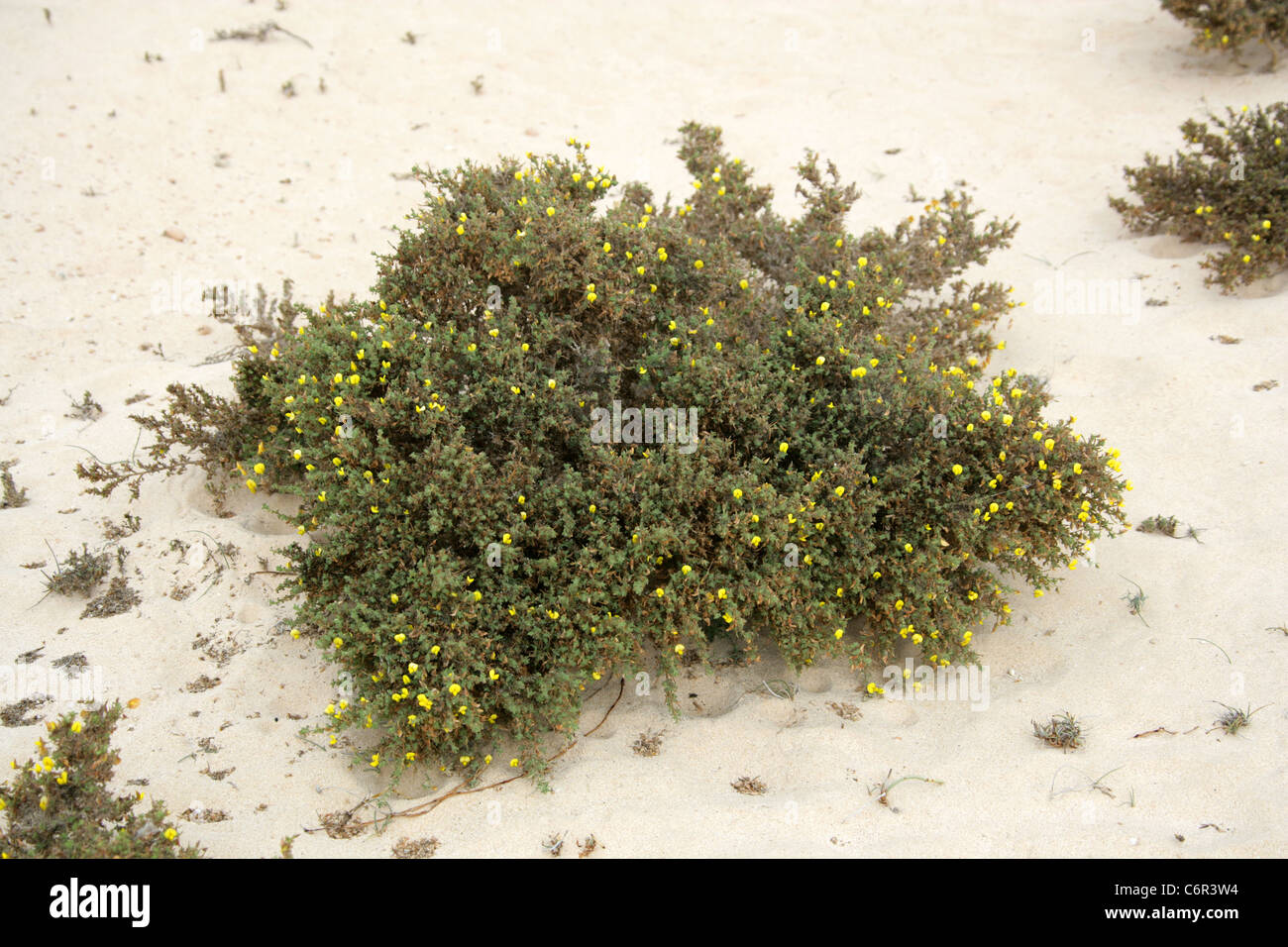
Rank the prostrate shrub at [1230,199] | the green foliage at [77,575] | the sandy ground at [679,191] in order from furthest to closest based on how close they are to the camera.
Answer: the prostrate shrub at [1230,199], the green foliage at [77,575], the sandy ground at [679,191]

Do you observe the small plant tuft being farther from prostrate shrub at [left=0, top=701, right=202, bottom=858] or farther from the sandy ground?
prostrate shrub at [left=0, top=701, right=202, bottom=858]

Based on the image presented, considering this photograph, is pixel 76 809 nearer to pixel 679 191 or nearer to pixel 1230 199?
pixel 679 191

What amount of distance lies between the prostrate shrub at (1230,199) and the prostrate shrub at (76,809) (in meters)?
6.63

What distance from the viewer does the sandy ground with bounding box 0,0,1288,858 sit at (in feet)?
10.8

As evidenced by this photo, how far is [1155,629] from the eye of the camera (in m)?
3.94

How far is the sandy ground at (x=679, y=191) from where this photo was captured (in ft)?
10.8

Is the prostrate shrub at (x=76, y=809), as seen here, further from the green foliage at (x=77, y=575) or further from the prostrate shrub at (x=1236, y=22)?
the prostrate shrub at (x=1236, y=22)

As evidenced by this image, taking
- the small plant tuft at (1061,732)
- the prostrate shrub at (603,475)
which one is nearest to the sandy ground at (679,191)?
the small plant tuft at (1061,732)

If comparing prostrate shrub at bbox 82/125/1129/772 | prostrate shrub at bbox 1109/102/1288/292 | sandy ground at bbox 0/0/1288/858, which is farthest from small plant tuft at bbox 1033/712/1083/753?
prostrate shrub at bbox 1109/102/1288/292

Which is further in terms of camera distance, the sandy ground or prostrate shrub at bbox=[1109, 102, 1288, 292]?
prostrate shrub at bbox=[1109, 102, 1288, 292]

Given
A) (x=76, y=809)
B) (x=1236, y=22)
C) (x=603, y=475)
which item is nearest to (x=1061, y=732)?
(x=603, y=475)

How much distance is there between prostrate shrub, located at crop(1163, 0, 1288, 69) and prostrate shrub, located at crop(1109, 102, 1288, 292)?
1800 millimetres

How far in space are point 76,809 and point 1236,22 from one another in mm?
9879
